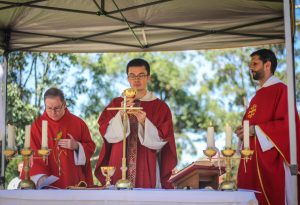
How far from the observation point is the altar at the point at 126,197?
237 inches

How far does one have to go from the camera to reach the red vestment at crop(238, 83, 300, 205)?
7543mm

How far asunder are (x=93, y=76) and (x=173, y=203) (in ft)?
64.1

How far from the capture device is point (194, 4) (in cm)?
898

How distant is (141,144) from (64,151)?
3.16ft

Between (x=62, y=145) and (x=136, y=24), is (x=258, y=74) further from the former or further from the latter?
(x=62, y=145)

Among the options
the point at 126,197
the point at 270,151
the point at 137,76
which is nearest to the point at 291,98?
the point at 270,151

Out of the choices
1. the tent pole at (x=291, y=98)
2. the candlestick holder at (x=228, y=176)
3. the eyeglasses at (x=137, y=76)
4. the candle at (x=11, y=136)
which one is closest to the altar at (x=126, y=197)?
the candlestick holder at (x=228, y=176)

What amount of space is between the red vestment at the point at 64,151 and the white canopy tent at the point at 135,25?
898mm

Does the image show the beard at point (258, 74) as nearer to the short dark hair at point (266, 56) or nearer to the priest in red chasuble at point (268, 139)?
the priest in red chasuble at point (268, 139)

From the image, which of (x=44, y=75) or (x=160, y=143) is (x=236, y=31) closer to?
(x=160, y=143)

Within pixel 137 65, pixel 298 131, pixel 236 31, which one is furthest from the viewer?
pixel 236 31

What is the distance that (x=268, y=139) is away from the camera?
25.0ft

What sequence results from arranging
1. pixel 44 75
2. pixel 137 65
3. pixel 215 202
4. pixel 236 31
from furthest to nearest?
pixel 44 75 → pixel 236 31 → pixel 137 65 → pixel 215 202

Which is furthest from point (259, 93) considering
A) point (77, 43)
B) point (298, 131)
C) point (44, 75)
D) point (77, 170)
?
point (44, 75)
